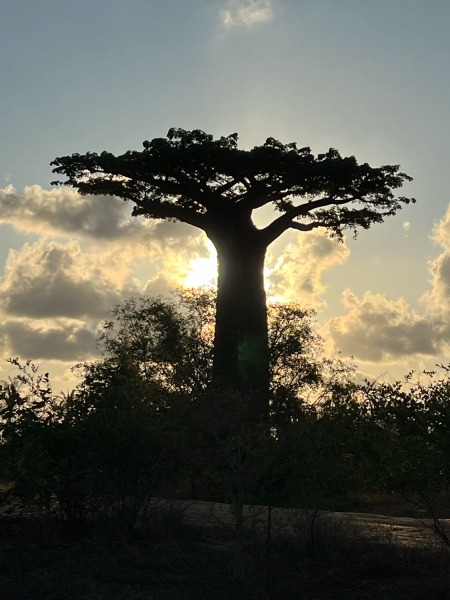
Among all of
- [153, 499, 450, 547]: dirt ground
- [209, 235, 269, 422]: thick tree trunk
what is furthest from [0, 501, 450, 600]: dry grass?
[209, 235, 269, 422]: thick tree trunk

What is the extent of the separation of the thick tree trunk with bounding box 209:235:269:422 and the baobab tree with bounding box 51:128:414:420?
2 cm

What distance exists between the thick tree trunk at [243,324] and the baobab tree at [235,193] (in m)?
0.02

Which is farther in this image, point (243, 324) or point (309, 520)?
point (243, 324)

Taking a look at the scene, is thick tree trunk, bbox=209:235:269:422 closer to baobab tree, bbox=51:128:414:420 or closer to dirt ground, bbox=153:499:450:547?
baobab tree, bbox=51:128:414:420

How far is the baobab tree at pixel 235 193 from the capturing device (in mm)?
19969

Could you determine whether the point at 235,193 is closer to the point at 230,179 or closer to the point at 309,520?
the point at 230,179

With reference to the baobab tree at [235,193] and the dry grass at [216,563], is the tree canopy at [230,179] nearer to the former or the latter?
the baobab tree at [235,193]

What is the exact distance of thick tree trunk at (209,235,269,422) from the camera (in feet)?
65.0

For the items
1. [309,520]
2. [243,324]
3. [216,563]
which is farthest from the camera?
[243,324]

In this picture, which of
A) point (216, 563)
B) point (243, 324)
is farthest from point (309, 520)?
point (243, 324)

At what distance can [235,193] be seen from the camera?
2150cm

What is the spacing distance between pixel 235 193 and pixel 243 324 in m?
3.48

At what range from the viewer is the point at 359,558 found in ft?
30.8

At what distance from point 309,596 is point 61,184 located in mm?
15577
